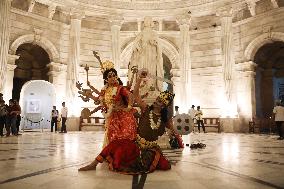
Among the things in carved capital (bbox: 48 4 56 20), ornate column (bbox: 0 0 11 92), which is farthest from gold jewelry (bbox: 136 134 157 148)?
carved capital (bbox: 48 4 56 20)

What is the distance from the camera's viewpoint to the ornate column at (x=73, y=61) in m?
15.9

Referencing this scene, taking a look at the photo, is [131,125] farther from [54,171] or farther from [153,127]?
[54,171]

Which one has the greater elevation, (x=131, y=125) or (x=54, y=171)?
(x=131, y=125)

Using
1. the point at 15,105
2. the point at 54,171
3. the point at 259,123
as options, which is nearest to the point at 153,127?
the point at 54,171

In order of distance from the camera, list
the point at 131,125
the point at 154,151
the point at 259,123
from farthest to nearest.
A: 1. the point at 259,123
2. the point at 131,125
3. the point at 154,151

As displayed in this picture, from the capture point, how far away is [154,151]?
383 centimetres

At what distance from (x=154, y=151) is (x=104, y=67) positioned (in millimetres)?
1579

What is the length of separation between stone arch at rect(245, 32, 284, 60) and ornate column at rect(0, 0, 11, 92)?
1394 centimetres

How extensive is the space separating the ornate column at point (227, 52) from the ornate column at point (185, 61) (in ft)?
6.99

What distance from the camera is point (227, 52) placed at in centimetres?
1581

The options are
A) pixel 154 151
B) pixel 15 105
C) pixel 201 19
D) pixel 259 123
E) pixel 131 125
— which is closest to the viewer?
pixel 154 151

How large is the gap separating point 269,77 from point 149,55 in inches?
506

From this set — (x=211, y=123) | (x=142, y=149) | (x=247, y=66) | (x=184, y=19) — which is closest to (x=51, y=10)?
(x=184, y=19)

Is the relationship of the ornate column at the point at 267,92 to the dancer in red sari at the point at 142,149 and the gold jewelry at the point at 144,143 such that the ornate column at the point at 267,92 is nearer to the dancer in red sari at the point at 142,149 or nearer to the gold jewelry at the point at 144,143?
the dancer in red sari at the point at 142,149
